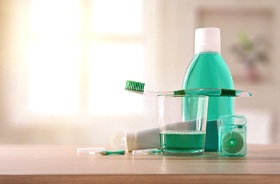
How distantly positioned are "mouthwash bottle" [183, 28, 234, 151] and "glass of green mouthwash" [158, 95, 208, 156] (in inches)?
5.0

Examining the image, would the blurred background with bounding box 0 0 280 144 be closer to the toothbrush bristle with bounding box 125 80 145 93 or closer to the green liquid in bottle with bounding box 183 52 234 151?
the green liquid in bottle with bounding box 183 52 234 151

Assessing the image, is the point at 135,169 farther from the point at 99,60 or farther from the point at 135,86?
the point at 99,60

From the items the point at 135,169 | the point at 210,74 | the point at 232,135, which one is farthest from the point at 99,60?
the point at 135,169

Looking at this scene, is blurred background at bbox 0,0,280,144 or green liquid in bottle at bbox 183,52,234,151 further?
blurred background at bbox 0,0,280,144

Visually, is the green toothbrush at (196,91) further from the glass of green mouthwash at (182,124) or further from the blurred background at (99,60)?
the blurred background at (99,60)

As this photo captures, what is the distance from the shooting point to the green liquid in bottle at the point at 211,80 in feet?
3.46

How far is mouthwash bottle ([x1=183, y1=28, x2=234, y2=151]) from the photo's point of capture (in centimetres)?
105

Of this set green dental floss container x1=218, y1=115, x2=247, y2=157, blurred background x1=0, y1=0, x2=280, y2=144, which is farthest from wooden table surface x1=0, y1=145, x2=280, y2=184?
blurred background x1=0, y1=0, x2=280, y2=144

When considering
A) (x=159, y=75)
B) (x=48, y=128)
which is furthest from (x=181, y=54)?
(x=48, y=128)

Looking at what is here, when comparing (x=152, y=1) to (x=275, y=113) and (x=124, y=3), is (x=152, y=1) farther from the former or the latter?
(x=275, y=113)

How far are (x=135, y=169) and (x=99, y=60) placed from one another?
3.36m

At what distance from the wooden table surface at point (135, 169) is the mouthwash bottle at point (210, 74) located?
11cm

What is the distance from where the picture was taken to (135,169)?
0.73 meters

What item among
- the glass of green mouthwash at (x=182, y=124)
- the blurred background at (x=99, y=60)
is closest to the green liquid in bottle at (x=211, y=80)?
the glass of green mouthwash at (x=182, y=124)
